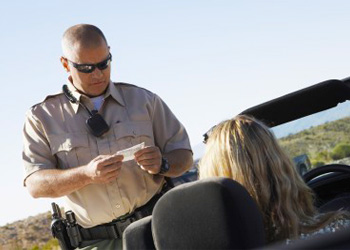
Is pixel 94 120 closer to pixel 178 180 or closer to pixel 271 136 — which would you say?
pixel 271 136

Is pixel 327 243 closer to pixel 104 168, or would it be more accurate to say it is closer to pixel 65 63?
pixel 104 168

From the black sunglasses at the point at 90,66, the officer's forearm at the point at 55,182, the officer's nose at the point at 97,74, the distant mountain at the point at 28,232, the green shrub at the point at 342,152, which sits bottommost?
the distant mountain at the point at 28,232

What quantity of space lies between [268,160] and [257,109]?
1.64 meters

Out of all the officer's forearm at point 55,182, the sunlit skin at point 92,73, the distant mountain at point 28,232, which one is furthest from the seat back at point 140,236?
the distant mountain at point 28,232

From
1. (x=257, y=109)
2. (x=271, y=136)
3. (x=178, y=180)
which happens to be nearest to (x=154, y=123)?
(x=257, y=109)

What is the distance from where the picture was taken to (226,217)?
3.21 metres

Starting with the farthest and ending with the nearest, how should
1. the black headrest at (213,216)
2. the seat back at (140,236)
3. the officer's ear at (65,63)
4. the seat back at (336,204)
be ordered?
the officer's ear at (65,63), the seat back at (336,204), the seat back at (140,236), the black headrest at (213,216)

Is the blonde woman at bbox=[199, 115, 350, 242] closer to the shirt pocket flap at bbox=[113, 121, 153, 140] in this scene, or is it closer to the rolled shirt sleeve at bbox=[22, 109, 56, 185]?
the shirt pocket flap at bbox=[113, 121, 153, 140]

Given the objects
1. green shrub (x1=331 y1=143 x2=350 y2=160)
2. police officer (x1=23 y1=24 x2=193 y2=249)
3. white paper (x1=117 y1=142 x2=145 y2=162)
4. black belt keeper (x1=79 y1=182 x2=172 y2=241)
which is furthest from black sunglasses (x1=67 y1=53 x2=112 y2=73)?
green shrub (x1=331 y1=143 x2=350 y2=160)

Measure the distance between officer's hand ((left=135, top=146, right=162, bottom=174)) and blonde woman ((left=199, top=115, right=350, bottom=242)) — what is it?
1.59 meters

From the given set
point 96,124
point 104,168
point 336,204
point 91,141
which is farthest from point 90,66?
point 336,204

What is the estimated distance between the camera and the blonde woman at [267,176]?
11.8 feet

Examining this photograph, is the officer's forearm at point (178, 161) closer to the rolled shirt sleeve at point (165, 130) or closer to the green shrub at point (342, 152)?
the rolled shirt sleeve at point (165, 130)

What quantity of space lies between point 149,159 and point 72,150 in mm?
530
